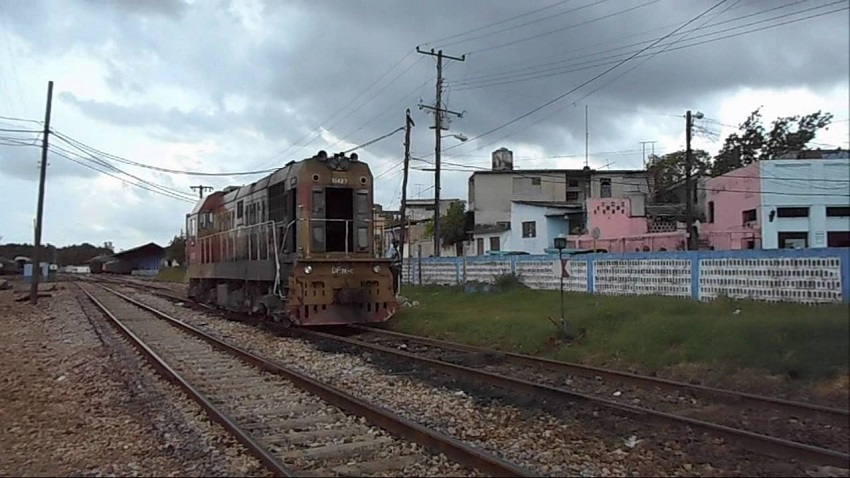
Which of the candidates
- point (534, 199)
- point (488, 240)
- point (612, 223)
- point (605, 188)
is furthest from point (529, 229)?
point (605, 188)

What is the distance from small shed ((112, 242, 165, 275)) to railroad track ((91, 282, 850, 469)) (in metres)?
87.9

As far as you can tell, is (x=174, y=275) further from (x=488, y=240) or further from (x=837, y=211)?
(x=837, y=211)

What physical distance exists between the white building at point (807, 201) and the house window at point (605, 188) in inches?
1796

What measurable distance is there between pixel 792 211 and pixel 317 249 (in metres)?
11.2

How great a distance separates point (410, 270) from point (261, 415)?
883 inches

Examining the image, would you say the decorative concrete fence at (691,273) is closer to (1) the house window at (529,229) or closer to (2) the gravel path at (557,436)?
(2) the gravel path at (557,436)

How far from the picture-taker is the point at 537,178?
50906 mm

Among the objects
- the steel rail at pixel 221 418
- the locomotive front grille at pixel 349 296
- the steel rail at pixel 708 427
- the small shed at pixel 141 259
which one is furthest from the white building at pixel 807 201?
the small shed at pixel 141 259

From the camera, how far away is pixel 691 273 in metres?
15.4

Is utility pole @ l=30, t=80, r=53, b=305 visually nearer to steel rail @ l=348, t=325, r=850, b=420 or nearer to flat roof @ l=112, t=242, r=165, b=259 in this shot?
steel rail @ l=348, t=325, r=850, b=420

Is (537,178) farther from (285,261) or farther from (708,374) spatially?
(708,374)

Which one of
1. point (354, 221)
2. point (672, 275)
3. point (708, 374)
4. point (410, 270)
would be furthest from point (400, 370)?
point (410, 270)

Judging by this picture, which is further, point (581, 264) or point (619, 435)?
point (581, 264)

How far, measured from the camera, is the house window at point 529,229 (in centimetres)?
4038
